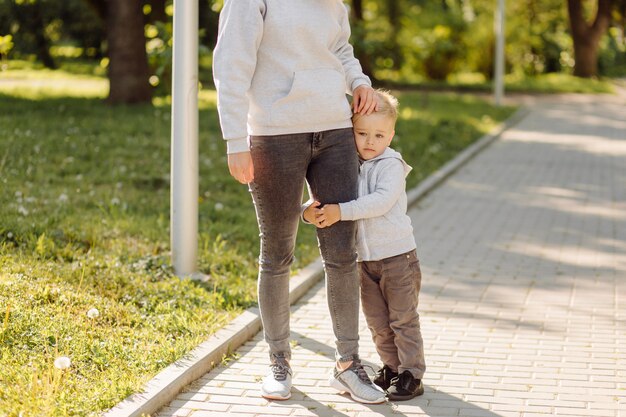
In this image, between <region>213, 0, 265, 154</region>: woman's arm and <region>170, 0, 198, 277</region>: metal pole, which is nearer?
<region>213, 0, 265, 154</region>: woman's arm

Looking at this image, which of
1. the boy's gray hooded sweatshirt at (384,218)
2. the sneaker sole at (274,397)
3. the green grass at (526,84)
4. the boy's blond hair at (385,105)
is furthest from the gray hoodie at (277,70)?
the green grass at (526,84)

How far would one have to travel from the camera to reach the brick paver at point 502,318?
4578 millimetres

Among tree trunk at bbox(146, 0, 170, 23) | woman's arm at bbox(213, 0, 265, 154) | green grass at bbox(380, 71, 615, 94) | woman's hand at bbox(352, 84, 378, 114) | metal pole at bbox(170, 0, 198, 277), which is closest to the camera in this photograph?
woman's arm at bbox(213, 0, 265, 154)

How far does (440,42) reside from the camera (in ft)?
96.3

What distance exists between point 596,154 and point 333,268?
10.7 meters

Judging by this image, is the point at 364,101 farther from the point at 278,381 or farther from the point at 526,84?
the point at 526,84

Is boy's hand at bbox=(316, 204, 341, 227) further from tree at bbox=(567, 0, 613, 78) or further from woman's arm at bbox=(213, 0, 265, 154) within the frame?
tree at bbox=(567, 0, 613, 78)

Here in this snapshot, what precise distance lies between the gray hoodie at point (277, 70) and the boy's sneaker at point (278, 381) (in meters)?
1.06

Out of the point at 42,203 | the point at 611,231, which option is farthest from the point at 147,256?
the point at 611,231

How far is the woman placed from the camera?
414cm

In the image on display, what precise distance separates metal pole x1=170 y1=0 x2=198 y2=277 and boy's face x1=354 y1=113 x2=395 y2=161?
2013 millimetres

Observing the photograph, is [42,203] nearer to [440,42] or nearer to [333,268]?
[333,268]

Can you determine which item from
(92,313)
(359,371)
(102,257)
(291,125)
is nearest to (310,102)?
(291,125)

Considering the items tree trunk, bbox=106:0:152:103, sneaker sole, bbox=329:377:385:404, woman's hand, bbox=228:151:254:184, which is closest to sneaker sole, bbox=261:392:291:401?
sneaker sole, bbox=329:377:385:404
